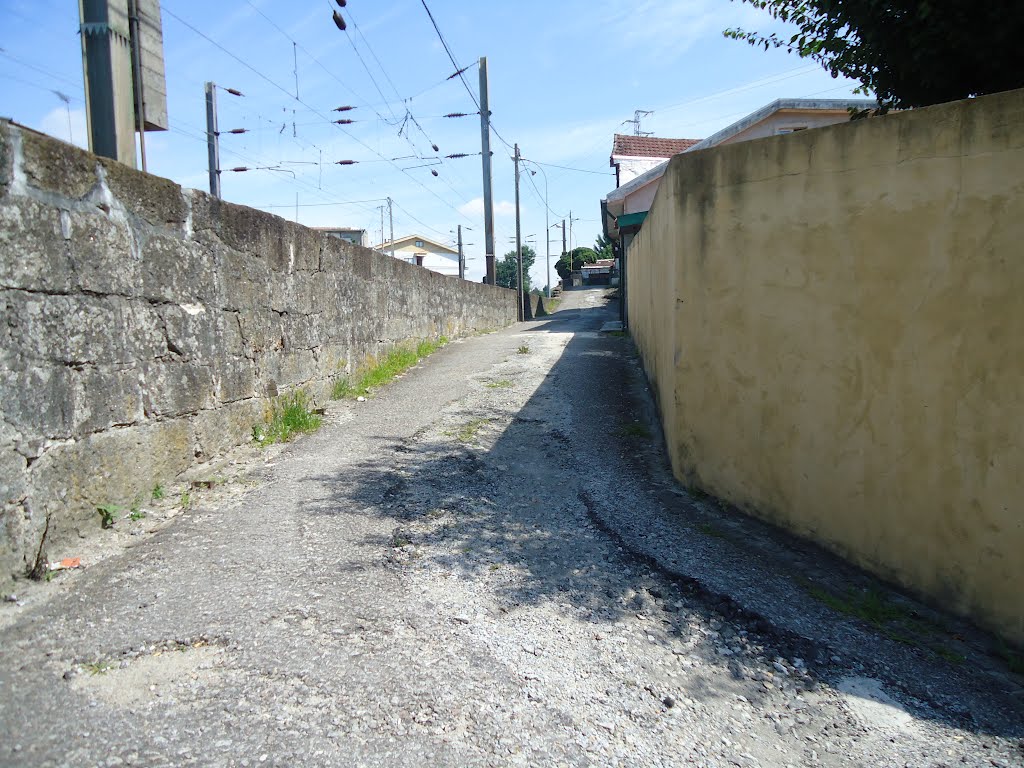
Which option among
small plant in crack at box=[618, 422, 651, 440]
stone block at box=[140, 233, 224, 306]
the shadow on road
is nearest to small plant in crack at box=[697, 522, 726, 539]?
the shadow on road

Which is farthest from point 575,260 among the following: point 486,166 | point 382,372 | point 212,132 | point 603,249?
point 382,372

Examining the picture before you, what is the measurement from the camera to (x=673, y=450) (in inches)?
184

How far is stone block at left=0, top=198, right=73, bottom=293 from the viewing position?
2.79 m

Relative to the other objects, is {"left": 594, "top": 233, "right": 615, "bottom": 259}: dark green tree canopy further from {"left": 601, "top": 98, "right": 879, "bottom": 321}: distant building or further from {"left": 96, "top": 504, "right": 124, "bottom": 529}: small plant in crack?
{"left": 96, "top": 504, "right": 124, "bottom": 529}: small plant in crack

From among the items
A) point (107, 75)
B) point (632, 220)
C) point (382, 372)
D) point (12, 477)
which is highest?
point (632, 220)

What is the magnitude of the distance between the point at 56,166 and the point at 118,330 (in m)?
0.85

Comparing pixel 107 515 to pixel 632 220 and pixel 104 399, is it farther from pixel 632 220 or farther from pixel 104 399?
pixel 632 220

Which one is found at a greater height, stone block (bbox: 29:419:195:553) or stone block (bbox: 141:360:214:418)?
stone block (bbox: 141:360:214:418)

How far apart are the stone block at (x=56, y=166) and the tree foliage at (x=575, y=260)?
5464cm

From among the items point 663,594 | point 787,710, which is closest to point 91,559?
point 663,594

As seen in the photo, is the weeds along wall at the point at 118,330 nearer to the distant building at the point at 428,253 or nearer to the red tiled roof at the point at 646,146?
the red tiled roof at the point at 646,146

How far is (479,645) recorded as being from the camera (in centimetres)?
262

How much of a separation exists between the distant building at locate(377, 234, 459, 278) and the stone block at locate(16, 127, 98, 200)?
55741mm

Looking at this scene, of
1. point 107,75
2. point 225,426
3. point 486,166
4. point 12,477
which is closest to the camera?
point 12,477
